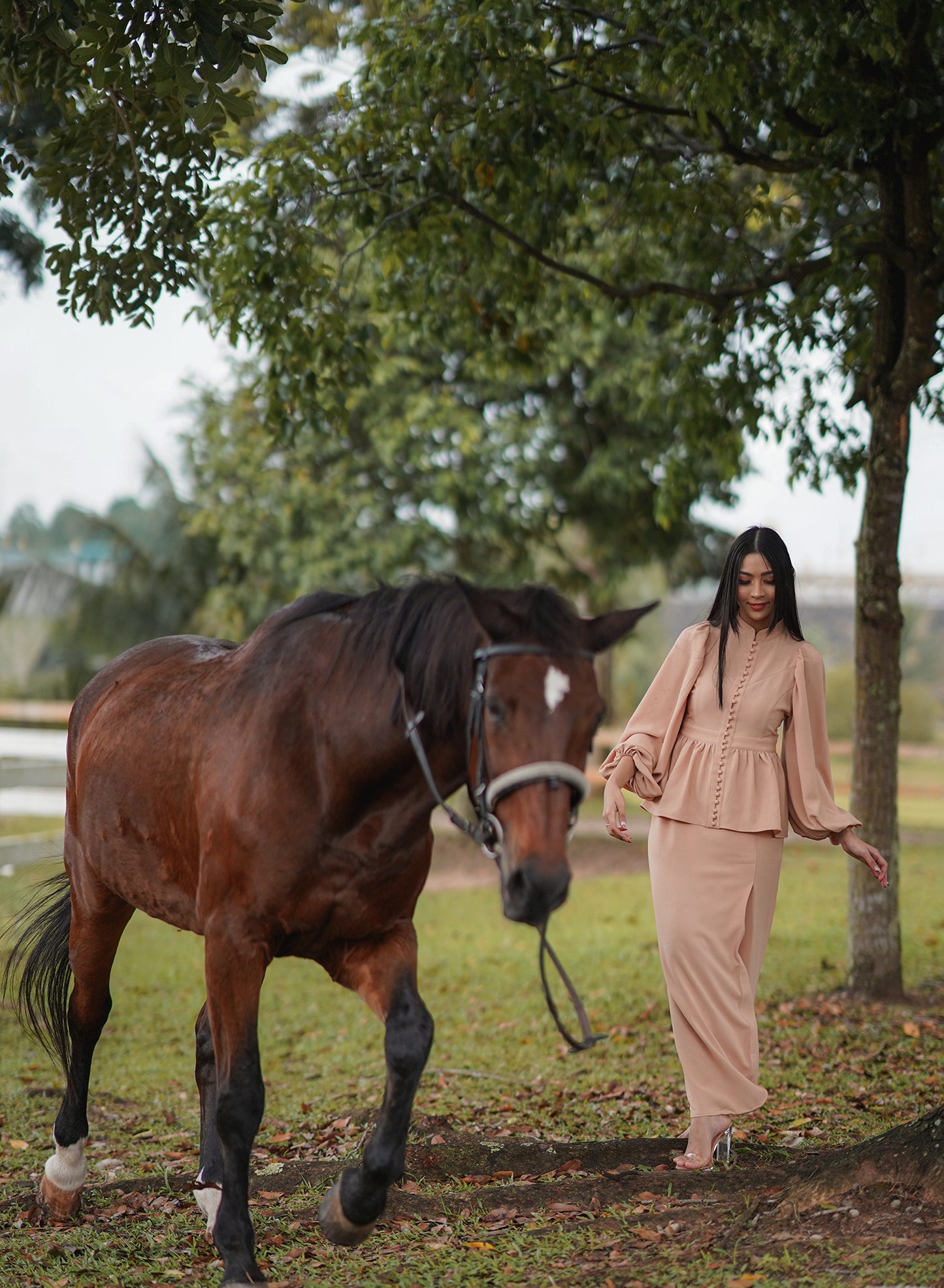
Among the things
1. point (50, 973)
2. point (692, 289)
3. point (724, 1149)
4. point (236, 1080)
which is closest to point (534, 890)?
point (236, 1080)

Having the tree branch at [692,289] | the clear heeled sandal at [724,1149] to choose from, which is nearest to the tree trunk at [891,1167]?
the clear heeled sandal at [724,1149]

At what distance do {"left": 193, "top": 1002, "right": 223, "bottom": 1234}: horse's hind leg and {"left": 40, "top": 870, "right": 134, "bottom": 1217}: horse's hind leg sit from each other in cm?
46

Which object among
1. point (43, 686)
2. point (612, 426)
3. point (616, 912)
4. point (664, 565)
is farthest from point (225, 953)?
point (43, 686)

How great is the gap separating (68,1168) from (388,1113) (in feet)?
5.37

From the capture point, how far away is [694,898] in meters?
4.36

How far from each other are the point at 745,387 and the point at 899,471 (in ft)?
4.90

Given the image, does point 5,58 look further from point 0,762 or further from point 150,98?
point 0,762

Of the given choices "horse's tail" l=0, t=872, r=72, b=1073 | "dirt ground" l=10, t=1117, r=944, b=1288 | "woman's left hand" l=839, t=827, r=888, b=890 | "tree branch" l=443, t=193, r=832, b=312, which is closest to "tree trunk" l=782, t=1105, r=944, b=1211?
"dirt ground" l=10, t=1117, r=944, b=1288

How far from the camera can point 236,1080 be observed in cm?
334

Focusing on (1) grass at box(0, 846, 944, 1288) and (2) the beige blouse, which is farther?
(2) the beige blouse

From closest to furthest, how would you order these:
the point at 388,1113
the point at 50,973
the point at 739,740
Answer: the point at 388,1113 → the point at 739,740 → the point at 50,973

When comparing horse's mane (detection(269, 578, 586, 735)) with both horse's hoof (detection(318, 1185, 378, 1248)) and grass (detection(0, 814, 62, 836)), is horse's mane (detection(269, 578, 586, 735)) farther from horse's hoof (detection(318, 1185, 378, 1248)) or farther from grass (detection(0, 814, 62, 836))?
grass (detection(0, 814, 62, 836))

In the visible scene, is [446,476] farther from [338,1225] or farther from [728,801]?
[338,1225]

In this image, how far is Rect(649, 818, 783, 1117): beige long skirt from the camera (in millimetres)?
4301
